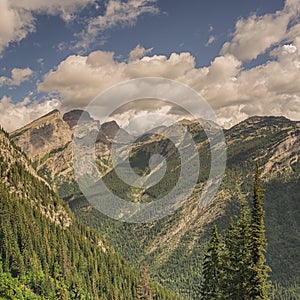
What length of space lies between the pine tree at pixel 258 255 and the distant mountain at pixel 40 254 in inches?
3160

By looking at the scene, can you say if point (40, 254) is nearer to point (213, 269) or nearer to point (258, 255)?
point (213, 269)

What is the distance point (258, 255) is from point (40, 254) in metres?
124

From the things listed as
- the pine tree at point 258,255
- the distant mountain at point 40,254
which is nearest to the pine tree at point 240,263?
the pine tree at point 258,255

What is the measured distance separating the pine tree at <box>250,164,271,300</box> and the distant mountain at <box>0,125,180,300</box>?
80272 millimetres

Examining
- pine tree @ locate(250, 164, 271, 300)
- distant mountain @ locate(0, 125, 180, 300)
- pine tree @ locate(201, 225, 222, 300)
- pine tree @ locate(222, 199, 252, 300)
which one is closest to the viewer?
pine tree @ locate(250, 164, 271, 300)

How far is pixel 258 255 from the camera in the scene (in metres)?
35.7

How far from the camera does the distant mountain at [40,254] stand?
393ft

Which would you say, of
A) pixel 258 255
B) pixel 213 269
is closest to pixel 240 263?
Answer: pixel 258 255

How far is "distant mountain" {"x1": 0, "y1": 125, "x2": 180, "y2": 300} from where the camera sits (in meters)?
120

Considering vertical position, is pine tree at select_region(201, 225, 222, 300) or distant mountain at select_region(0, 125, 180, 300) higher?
distant mountain at select_region(0, 125, 180, 300)

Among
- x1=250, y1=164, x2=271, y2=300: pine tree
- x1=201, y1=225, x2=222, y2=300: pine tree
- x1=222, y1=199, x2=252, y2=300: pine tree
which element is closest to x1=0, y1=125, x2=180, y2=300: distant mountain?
x1=201, y1=225, x2=222, y2=300: pine tree

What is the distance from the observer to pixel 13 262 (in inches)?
4793

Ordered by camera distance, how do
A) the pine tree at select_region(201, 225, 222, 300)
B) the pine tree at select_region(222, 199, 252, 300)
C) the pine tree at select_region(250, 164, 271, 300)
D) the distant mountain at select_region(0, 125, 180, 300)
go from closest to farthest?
the pine tree at select_region(250, 164, 271, 300) < the pine tree at select_region(222, 199, 252, 300) < the pine tree at select_region(201, 225, 222, 300) < the distant mountain at select_region(0, 125, 180, 300)

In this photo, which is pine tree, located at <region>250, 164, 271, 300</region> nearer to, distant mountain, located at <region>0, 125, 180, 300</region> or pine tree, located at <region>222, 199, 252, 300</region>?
pine tree, located at <region>222, 199, 252, 300</region>
